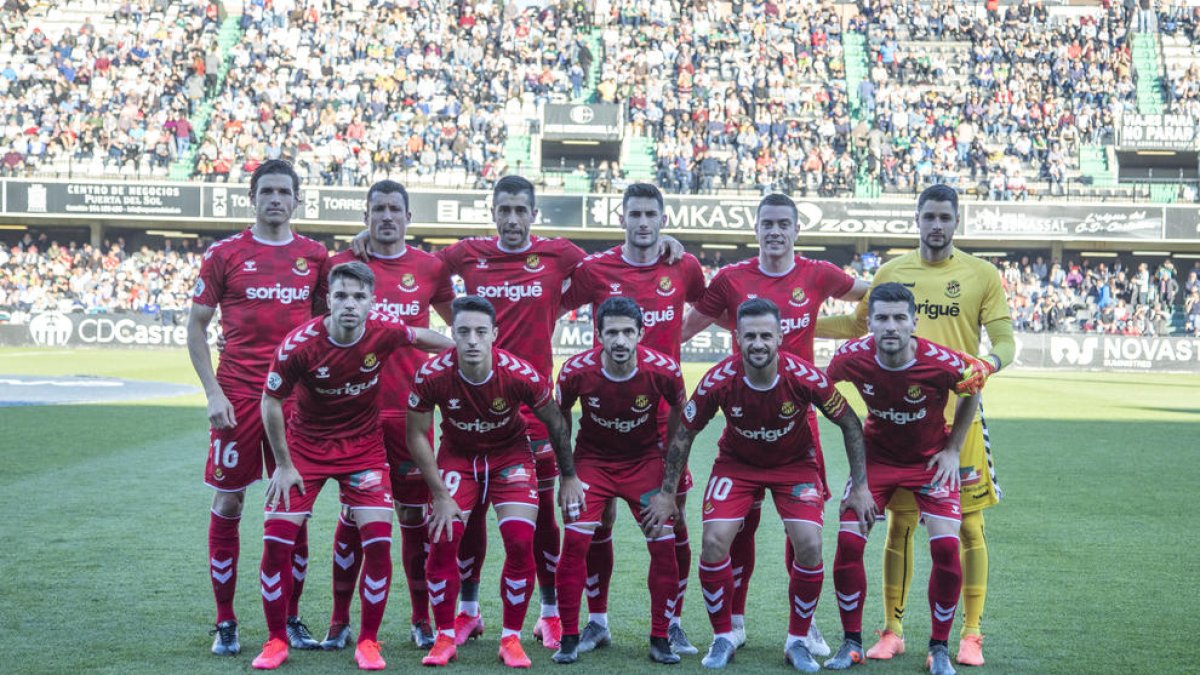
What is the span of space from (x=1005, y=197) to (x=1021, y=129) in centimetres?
382

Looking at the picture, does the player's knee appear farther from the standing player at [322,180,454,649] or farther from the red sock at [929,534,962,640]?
the red sock at [929,534,962,640]

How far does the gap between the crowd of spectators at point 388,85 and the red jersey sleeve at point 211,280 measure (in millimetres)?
31023

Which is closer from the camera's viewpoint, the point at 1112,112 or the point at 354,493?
the point at 354,493

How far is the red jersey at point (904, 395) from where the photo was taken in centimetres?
625

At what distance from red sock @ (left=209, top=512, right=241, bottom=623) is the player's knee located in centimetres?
2

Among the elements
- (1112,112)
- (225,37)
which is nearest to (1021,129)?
(1112,112)

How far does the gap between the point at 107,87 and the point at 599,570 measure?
127 ft

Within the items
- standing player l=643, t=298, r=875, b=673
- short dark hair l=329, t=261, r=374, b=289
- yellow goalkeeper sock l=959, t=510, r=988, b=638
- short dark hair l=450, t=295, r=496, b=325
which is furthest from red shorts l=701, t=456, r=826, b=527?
short dark hair l=329, t=261, r=374, b=289

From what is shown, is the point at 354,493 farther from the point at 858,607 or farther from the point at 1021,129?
the point at 1021,129

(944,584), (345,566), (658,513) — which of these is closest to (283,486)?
(345,566)

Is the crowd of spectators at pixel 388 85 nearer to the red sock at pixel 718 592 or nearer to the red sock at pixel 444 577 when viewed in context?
the red sock at pixel 444 577

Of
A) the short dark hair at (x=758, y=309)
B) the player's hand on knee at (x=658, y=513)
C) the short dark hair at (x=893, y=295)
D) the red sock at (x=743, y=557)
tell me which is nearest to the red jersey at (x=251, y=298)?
the player's hand on knee at (x=658, y=513)

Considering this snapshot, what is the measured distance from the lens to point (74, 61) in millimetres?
41750

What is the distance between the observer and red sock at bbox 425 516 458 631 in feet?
20.3
